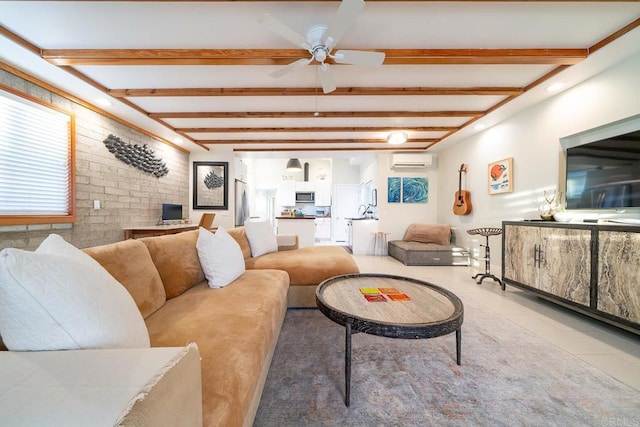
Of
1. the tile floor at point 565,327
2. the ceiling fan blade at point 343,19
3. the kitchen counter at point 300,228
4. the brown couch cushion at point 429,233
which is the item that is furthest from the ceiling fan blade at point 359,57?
the brown couch cushion at point 429,233

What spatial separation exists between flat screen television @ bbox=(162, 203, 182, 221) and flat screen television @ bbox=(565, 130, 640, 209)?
625 centimetres

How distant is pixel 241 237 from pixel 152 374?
2.39 m

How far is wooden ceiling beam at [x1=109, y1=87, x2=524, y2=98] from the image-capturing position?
304 centimetres

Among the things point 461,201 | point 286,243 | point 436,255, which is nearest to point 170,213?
point 286,243

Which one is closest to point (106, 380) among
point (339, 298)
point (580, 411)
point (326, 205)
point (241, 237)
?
point (339, 298)

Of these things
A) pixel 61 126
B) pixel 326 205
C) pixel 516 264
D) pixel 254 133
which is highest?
pixel 254 133

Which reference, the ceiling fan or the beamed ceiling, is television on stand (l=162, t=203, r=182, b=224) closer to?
the beamed ceiling

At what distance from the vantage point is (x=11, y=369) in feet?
1.89

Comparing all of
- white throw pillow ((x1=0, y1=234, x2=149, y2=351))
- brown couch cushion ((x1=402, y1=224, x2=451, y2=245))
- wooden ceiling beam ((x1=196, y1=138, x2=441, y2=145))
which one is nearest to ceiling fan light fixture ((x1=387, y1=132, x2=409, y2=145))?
wooden ceiling beam ((x1=196, y1=138, x2=441, y2=145))

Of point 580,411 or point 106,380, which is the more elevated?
point 106,380

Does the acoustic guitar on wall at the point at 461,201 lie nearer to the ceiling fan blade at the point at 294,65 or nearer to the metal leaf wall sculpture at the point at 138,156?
the ceiling fan blade at the point at 294,65

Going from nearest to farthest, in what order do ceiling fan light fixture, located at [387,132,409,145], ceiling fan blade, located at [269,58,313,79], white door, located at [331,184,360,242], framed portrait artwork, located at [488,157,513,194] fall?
ceiling fan blade, located at [269,58,313,79]
framed portrait artwork, located at [488,157,513,194]
ceiling fan light fixture, located at [387,132,409,145]
white door, located at [331,184,360,242]

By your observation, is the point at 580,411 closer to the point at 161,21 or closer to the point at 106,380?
the point at 106,380

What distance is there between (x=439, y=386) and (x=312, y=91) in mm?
3130
